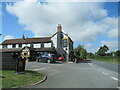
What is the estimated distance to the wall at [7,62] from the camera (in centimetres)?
1218

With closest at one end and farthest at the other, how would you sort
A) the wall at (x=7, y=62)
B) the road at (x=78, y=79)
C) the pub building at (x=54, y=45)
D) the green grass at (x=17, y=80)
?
the green grass at (x=17, y=80)
the road at (x=78, y=79)
the wall at (x=7, y=62)
the pub building at (x=54, y=45)

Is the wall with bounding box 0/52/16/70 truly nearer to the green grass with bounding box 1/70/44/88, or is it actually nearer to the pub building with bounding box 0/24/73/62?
the green grass with bounding box 1/70/44/88

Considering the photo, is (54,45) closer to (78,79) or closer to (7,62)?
(7,62)

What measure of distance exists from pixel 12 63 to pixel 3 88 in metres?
6.98

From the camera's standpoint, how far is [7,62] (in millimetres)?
12266

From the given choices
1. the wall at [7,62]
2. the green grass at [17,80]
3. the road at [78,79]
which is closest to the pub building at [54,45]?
the road at [78,79]

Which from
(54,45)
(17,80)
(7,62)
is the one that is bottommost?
(17,80)

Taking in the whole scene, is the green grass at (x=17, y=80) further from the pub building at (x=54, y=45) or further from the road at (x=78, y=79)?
the pub building at (x=54, y=45)

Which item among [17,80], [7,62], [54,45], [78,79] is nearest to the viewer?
[17,80]

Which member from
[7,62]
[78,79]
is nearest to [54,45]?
[7,62]

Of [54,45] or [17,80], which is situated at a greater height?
[54,45]

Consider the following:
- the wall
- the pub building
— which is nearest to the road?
the wall

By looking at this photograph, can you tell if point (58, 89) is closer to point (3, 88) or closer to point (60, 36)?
point (3, 88)

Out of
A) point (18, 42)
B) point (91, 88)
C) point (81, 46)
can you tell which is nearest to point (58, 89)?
point (91, 88)
